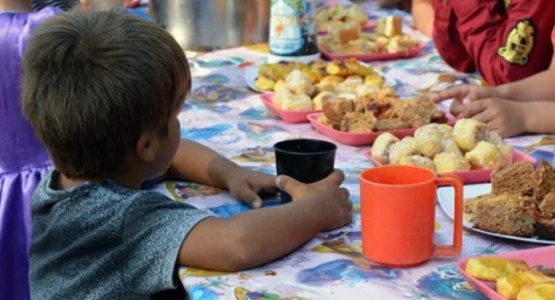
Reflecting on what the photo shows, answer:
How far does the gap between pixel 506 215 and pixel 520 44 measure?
3.19ft

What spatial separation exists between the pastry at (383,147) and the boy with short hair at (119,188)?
262 mm

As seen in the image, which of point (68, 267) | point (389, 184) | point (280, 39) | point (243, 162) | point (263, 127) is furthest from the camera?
point (280, 39)

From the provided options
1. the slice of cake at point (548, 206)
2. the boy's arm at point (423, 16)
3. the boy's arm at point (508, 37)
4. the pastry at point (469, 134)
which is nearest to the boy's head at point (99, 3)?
the pastry at point (469, 134)

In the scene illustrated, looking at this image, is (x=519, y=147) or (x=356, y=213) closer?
(x=356, y=213)

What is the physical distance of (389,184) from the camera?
39.6 inches

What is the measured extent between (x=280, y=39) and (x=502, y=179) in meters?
1.03

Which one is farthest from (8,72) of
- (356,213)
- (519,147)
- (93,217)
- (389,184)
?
(519,147)

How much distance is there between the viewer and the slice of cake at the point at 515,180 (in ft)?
3.75

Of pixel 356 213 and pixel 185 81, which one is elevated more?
pixel 185 81

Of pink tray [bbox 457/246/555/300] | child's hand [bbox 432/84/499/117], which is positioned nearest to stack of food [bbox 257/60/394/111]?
child's hand [bbox 432/84/499/117]

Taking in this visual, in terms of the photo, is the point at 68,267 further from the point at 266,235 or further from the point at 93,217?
the point at 266,235

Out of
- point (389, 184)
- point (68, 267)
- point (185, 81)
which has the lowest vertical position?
point (68, 267)

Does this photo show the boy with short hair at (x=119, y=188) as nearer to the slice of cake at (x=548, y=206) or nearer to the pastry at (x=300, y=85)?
the slice of cake at (x=548, y=206)

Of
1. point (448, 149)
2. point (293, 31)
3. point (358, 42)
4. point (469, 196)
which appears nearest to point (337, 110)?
point (448, 149)
